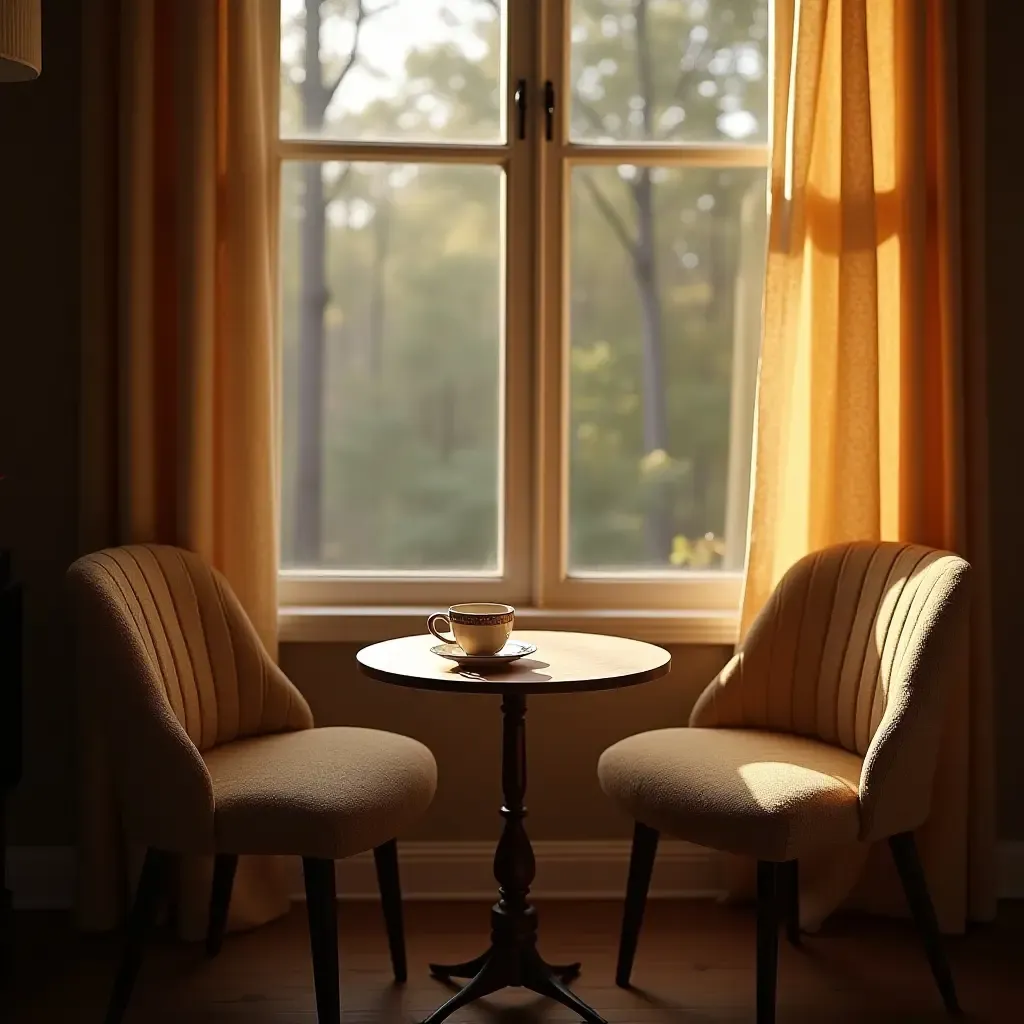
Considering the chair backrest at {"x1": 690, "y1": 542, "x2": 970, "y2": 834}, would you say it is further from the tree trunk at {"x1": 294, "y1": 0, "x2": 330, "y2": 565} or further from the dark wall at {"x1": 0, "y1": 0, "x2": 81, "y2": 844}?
the dark wall at {"x1": 0, "y1": 0, "x2": 81, "y2": 844}

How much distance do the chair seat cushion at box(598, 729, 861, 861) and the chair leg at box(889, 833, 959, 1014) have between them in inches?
7.0

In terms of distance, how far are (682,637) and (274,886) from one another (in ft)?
3.65

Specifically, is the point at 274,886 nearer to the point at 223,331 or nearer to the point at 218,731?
the point at 218,731

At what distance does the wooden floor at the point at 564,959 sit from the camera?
2.44m

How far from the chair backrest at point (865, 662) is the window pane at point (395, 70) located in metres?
1.33

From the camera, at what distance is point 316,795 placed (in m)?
2.21

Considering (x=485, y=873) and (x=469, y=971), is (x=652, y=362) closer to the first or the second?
(x=485, y=873)

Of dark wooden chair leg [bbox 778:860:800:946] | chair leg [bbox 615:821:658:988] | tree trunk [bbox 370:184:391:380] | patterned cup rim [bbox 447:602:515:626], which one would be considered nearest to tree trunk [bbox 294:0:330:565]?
tree trunk [bbox 370:184:391:380]

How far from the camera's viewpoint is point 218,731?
2.59 m

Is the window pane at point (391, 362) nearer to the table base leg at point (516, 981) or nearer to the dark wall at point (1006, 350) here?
the table base leg at point (516, 981)

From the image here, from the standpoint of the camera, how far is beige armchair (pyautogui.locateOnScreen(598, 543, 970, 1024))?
2.22 metres

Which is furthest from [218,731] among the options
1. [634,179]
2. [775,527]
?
[634,179]

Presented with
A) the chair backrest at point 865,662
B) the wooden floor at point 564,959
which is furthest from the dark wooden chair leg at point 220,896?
the chair backrest at point 865,662

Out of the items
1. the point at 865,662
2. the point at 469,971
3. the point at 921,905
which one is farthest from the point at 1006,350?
the point at 469,971
